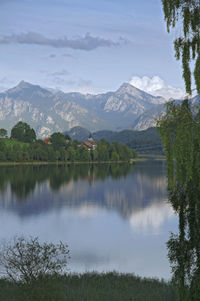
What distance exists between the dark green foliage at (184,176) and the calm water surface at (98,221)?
15.8m

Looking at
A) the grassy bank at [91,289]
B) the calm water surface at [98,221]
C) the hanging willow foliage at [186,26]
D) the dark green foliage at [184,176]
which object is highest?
the hanging willow foliage at [186,26]

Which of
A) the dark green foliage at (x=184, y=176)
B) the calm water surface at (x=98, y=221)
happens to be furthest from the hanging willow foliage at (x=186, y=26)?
the calm water surface at (x=98, y=221)

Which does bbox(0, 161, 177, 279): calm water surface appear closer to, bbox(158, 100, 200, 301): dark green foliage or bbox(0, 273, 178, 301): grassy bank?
bbox(0, 273, 178, 301): grassy bank

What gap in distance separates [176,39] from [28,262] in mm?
12249

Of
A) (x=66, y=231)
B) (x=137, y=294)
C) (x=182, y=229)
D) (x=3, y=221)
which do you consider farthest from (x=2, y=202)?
(x=182, y=229)

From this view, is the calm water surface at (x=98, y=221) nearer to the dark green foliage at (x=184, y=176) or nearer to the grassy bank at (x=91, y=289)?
the grassy bank at (x=91, y=289)

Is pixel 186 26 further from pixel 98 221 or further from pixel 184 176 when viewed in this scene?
pixel 98 221

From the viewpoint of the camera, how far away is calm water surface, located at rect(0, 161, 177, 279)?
34.3 metres

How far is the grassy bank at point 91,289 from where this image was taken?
17234 millimetres

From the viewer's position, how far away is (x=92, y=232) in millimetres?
46812

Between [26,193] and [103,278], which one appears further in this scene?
[26,193]

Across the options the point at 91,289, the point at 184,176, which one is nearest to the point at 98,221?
the point at 91,289

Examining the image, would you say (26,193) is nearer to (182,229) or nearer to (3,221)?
(3,221)

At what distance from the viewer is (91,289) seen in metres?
22.5
